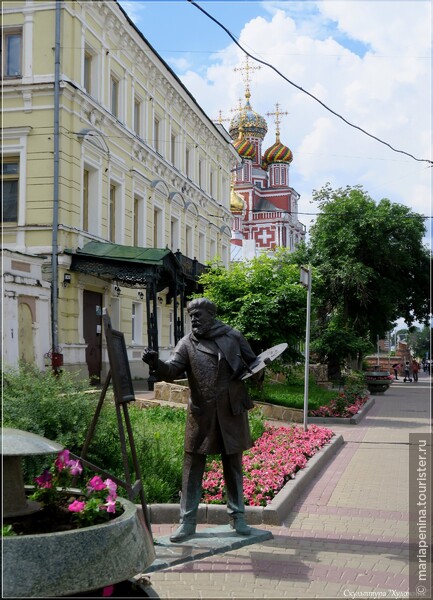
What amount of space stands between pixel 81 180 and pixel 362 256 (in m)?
17.0

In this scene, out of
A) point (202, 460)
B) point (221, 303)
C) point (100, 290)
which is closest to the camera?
point (202, 460)

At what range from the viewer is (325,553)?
5.38 m

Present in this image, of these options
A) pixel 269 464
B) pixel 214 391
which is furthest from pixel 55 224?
pixel 214 391

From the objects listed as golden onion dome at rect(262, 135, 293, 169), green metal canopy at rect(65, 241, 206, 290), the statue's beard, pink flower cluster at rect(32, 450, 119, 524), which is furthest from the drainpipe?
golden onion dome at rect(262, 135, 293, 169)

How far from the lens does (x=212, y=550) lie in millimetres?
5242

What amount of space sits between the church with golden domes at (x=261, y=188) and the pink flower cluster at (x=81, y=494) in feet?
199

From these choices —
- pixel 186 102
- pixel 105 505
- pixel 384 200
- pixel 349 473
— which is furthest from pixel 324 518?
pixel 384 200

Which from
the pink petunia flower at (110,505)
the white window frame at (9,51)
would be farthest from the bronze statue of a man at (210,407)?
the white window frame at (9,51)

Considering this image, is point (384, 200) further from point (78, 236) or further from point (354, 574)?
point (354, 574)

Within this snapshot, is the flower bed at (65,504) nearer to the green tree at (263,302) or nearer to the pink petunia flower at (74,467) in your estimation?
the pink petunia flower at (74,467)

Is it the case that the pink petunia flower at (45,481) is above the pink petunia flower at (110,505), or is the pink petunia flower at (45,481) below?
above

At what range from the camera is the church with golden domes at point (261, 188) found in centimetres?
6731

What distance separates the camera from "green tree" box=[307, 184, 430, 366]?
30922 mm

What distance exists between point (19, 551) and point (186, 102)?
27023 mm
